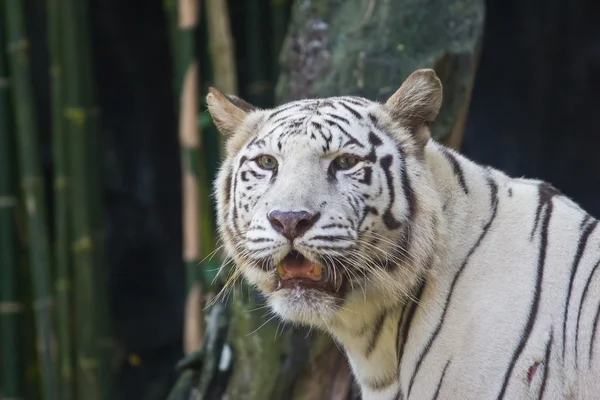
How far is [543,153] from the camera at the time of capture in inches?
214

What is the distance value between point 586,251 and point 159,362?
4518mm

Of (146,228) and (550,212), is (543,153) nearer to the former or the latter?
(146,228)

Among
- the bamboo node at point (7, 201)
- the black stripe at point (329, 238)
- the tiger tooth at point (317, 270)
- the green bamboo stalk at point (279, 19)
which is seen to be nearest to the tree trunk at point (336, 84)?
the tiger tooth at point (317, 270)

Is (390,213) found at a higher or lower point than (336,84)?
lower

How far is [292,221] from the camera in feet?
6.62

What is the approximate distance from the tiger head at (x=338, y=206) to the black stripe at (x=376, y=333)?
0.04 metres

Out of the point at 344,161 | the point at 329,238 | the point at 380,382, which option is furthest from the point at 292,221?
the point at 380,382

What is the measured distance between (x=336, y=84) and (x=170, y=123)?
9.97 feet

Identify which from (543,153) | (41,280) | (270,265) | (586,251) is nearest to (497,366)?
(586,251)

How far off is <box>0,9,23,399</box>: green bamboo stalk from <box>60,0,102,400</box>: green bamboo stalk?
1.00 feet

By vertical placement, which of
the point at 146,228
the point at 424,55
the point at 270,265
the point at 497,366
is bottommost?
the point at 146,228

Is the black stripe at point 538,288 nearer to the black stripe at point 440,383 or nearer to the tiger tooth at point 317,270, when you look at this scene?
the black stripe at point 440,383

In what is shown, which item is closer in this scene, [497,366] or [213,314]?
[497,366]

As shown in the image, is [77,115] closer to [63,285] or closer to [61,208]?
[61,208]
